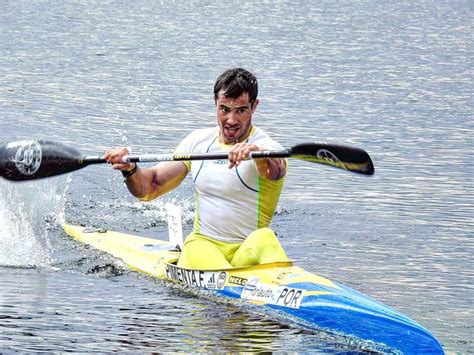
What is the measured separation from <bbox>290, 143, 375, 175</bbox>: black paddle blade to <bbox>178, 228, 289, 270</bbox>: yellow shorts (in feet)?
2.24

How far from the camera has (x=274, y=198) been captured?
32.1ft

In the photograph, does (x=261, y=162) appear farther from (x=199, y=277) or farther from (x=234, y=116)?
(x=199, y=277)

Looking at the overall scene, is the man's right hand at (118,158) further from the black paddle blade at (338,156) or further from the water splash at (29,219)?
the water splash at (29,219)

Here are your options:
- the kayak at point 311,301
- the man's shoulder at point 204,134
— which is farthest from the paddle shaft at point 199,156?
the kayak at point 311,301

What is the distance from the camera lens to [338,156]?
9.05 metres

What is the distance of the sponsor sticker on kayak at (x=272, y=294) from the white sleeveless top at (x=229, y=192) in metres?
0.59

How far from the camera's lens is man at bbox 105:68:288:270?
9.58 meters

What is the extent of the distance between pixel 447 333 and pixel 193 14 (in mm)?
32921

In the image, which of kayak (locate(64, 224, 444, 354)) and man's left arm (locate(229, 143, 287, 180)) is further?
man's left arm (locate(229, 143, 287, 180))

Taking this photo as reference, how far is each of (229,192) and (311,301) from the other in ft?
4.20

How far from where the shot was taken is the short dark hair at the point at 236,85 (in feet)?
31.6

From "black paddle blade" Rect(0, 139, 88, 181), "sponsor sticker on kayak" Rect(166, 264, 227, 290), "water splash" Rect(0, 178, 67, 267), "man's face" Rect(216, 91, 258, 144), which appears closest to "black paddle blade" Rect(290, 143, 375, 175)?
"man's face" Rect(216, 91, 258, 144)

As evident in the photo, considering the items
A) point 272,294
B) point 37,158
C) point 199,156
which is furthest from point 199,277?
point 37,158

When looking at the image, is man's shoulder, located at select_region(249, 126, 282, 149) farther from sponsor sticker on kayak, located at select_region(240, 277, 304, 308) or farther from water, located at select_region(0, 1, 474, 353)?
water, located at select_region(0, 1, 474, 353)
